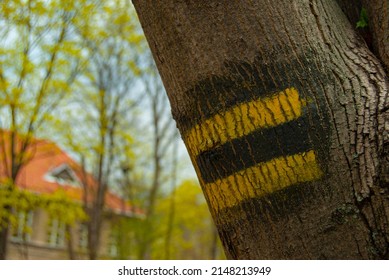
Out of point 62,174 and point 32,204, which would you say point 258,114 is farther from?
point 62,174

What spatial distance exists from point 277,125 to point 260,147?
80 millimetres

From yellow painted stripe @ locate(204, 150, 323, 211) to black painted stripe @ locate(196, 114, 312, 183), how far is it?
0.05ft

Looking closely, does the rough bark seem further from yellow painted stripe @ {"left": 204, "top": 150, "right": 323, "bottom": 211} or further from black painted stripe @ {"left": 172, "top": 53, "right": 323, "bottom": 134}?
yellow painted stripe @ {"left": 204, "top": 150, "right": 323, "bottom": 211}

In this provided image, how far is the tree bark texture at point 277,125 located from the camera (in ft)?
4.25

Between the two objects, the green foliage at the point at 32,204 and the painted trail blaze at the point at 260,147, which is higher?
the green foliage at the point at 32,204

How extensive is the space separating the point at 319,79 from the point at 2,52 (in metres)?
7.44

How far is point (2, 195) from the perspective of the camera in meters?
8.44

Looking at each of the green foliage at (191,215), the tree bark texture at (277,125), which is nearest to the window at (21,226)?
the tree bark texture at (277,125)

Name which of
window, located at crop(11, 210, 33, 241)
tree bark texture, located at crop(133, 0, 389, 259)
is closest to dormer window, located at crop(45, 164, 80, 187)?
window, located at crop(11, 210, 33, 241)

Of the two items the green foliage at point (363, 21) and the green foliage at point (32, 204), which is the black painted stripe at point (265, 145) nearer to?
the green foliage at point (363, 21)

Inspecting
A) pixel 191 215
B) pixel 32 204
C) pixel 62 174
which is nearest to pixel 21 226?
pixel 32 204

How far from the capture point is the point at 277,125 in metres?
1.35
